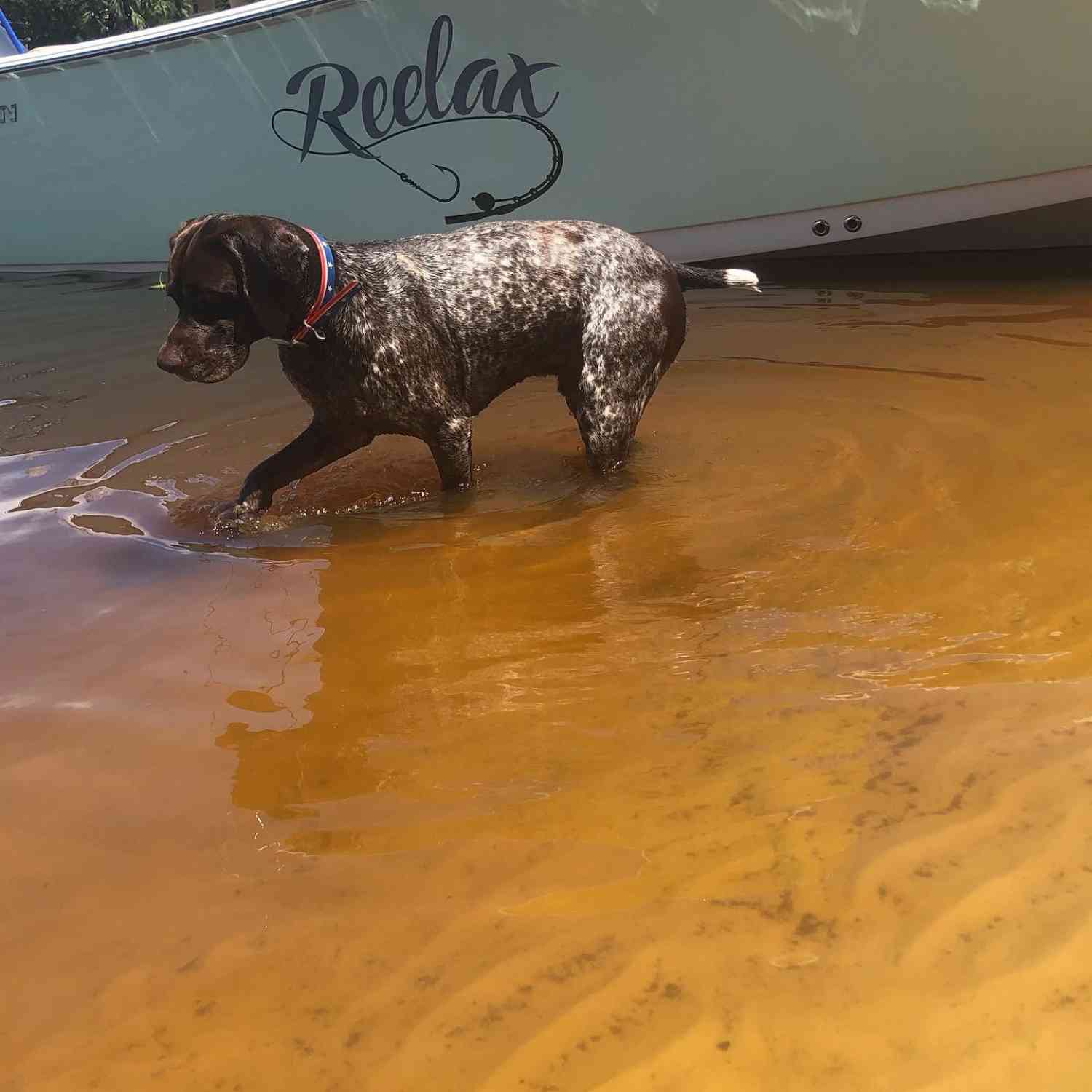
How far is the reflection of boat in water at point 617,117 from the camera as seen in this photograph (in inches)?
279

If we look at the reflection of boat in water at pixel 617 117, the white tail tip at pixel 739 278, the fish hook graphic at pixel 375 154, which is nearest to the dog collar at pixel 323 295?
the white tail tip at pixel 739 278

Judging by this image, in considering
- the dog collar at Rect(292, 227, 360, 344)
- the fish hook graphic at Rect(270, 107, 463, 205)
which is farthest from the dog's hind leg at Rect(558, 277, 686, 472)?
the fish hook graphic at Rect(270, 107, 463, 205)

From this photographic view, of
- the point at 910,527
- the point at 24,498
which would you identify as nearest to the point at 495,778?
the point at 910,527

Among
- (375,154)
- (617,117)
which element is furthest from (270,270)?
(375,154)

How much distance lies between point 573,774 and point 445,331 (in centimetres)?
246

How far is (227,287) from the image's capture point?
412 cm

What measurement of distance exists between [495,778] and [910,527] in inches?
75.4

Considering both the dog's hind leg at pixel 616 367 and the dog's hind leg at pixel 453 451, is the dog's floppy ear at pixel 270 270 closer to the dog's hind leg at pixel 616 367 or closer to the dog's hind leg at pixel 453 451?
the dog's hind leg at pixel 453 451

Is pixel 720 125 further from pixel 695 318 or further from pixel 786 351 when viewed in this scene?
pixel 786 351

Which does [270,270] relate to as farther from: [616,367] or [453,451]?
[616,367]

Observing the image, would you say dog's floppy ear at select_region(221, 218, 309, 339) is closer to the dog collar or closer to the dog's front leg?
the dog collar

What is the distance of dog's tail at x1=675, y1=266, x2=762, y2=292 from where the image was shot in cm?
513

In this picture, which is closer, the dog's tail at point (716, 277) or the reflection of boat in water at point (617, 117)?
the dog's tail at point (716, 277)

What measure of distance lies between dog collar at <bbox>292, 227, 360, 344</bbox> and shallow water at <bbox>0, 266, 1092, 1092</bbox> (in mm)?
789
